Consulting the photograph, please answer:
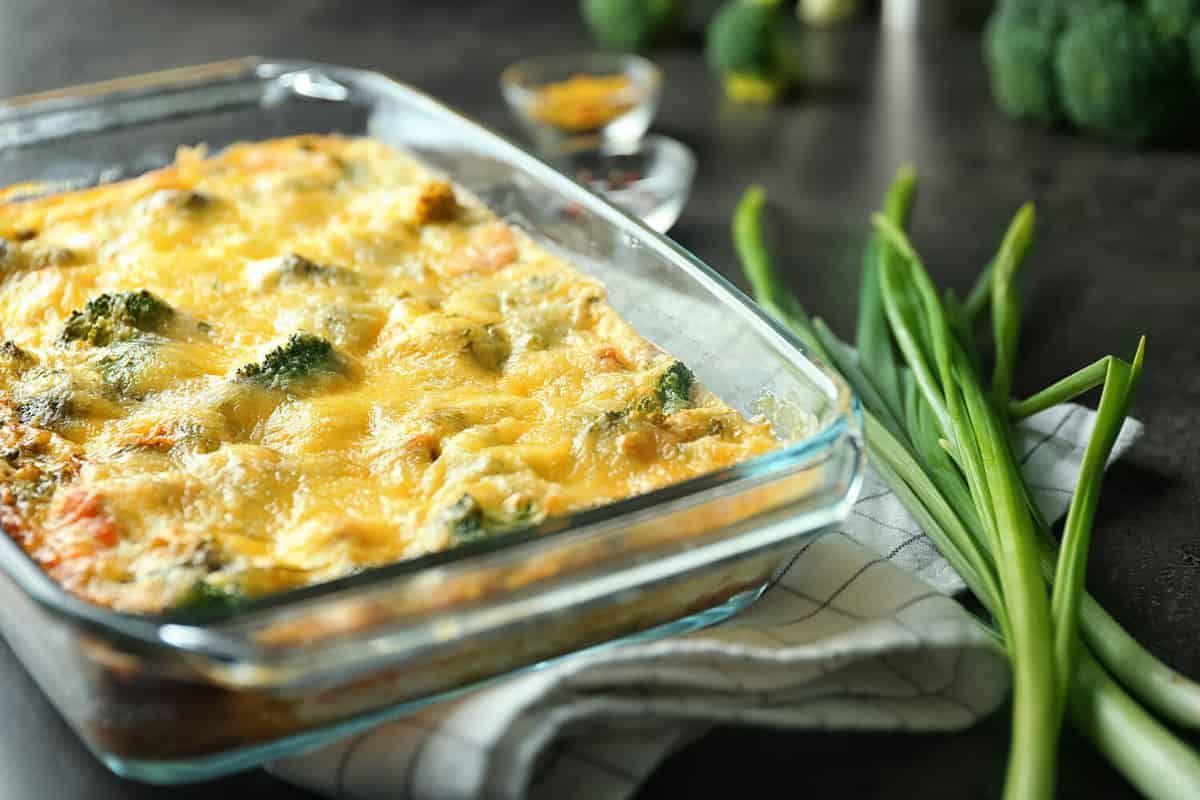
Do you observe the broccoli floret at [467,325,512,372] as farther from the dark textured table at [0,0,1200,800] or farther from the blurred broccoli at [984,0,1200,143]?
the blurred broccoli at [984,0,1200,143]

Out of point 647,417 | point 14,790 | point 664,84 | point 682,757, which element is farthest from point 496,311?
point 664,84

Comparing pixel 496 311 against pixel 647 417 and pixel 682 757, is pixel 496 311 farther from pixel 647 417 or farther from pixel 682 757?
pixel 682 757

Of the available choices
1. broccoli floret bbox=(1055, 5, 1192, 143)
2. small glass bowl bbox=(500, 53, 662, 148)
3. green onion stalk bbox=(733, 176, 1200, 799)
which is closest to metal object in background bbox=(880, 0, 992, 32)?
broccoli floret bbox=(1055, 5, 1192, 143)

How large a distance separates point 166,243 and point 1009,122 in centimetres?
234

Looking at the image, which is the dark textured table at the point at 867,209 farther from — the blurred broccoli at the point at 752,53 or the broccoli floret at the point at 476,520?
the broccoli floret at the point at 476,520

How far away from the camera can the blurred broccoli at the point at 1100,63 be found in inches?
141

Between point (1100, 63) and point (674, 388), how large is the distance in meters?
2.09

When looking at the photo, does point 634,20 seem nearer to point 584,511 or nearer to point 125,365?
point 125,365

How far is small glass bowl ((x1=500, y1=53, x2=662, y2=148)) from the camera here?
3688 mm

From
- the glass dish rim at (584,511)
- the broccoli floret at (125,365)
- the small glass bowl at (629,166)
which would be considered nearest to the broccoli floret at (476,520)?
the glass dish rim at (584,511)

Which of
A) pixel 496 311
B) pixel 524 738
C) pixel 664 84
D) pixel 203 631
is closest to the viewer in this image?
pixel 203 631

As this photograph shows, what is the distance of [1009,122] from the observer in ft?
12.9

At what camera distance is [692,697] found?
5.72ft

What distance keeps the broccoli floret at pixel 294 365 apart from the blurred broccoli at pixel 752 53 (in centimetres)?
216
